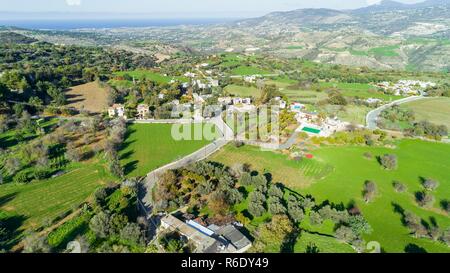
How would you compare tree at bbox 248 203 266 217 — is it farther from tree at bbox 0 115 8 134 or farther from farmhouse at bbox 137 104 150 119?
tree at bbox 0 115 8 134

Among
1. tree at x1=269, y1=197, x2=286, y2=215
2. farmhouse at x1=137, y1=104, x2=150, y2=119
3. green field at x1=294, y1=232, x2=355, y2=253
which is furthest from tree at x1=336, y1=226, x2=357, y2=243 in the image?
farmhouse at x1=137, y1=104, x2=150, y2=119

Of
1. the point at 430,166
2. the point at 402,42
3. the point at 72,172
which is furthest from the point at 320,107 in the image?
the point at 402,42

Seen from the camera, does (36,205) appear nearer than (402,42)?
Yes

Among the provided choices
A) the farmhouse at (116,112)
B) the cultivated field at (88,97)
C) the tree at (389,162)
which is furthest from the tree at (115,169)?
the tree at (389,162)

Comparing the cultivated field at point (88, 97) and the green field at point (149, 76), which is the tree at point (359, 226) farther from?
the green field at point (149, 76)

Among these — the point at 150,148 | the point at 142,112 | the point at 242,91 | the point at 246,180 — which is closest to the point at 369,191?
the point at 246,180

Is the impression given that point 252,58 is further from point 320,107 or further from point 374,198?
point 374,198
